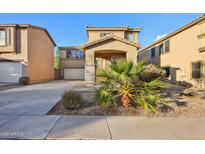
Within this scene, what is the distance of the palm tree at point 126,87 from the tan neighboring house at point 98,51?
3.53 ft

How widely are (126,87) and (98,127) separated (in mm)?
2331

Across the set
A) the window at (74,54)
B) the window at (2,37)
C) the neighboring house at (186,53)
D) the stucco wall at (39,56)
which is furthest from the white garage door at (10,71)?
the neighboring house at (186,53)

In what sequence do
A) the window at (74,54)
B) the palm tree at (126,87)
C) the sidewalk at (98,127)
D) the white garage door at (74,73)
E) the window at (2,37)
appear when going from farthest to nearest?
the window at (74,54)
the white garage door at (74,73)
the window at (2,37)
the palm tree at (126,87)
the sidewalk at (98,127)

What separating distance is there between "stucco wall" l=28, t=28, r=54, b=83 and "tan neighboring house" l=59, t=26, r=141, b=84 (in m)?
4.02

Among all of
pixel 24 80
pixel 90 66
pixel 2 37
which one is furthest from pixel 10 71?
pixel 90 66

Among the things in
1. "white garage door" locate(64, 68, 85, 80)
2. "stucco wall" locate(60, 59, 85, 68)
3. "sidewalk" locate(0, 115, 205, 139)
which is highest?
"stucco wall" locate(60, 59, 85, 68)

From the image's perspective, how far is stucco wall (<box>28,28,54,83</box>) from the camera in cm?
1688

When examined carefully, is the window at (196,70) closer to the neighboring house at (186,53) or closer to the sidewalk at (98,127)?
the neighboring house at (186,53)

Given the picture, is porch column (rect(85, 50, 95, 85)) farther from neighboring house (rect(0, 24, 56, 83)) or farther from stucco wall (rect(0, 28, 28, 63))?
stucco wall (rect(0, 28, 28, 63))

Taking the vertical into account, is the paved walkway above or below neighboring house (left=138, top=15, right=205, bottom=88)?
below

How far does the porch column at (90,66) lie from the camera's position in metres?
13.0

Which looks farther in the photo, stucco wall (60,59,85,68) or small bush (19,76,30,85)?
stucco wall (60,59,85,68)

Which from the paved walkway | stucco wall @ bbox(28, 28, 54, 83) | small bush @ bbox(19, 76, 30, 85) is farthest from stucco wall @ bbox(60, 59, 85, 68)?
the paved walkway
